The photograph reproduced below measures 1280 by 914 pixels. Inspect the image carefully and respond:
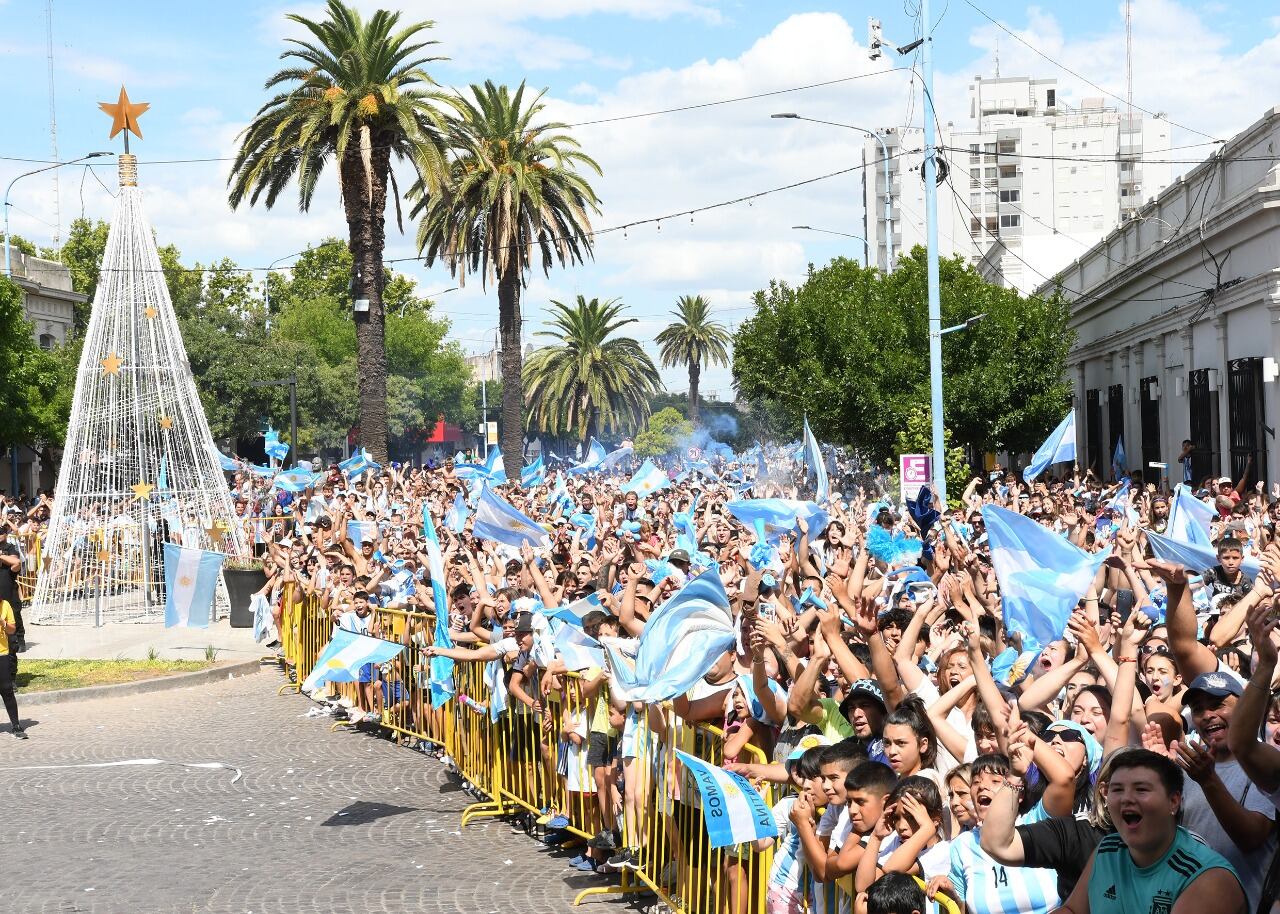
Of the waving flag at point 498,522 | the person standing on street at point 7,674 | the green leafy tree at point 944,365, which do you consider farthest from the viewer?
the green leafy tree at point 944,365

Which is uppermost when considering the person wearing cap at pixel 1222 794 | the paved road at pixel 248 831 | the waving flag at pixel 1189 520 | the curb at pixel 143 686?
the waving flag at pixel 1189 520

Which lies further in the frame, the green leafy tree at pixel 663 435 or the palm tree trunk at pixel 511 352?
the green leafy tree at pixel 663 435

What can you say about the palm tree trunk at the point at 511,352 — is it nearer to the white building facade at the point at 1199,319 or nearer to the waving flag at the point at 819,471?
the white building facade at the point at 1199,319

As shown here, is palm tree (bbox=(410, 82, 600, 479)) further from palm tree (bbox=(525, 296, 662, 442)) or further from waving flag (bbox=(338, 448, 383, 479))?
palm tree (bbox=(525, 296, 662, 442))

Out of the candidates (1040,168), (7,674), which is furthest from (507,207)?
(1040,168)

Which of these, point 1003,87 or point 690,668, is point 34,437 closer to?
point 690,668

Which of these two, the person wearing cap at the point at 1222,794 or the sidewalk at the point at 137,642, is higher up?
the person wearing cap at the point at 1222,794

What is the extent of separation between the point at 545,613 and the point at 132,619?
15237 mm

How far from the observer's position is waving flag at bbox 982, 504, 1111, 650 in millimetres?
7711

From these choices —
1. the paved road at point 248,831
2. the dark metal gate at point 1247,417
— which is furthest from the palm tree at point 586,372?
the paved road at point 248,831

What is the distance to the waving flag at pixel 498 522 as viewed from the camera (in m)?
14.1

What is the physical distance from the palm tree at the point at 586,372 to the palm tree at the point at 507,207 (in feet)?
102

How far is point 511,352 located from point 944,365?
10164mm

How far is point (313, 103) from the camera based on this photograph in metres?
27.9
